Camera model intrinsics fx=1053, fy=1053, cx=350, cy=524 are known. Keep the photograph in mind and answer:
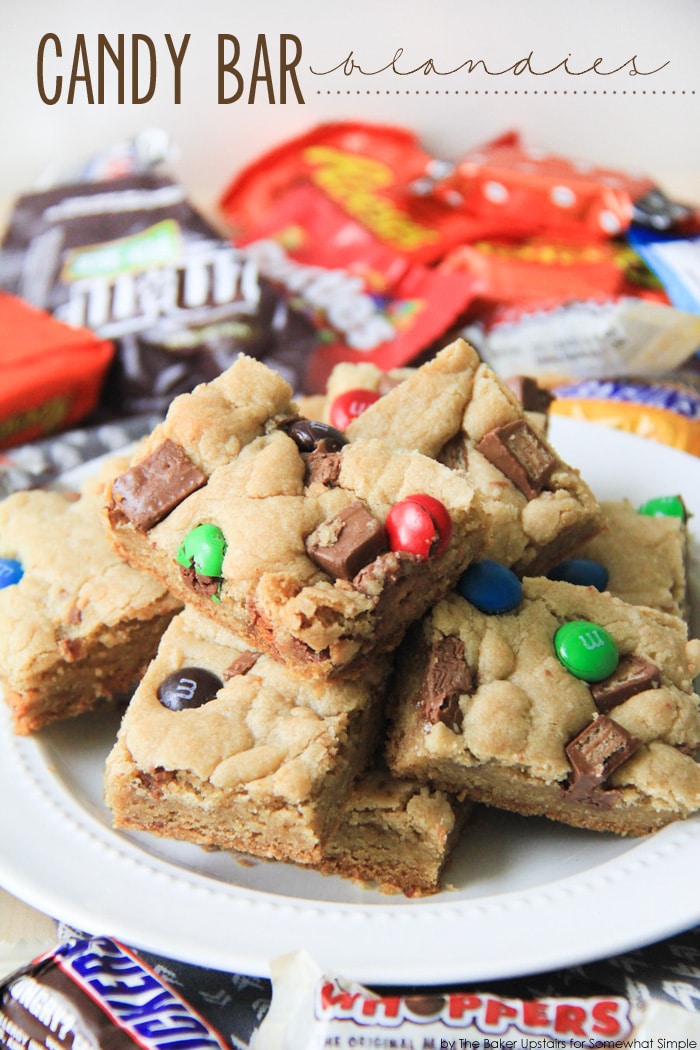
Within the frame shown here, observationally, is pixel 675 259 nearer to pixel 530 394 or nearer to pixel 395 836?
pixel 530 394

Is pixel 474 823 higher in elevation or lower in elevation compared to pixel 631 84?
lower

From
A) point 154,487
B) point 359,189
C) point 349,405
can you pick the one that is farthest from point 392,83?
point 154,487

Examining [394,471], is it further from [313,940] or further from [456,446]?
[313,940]

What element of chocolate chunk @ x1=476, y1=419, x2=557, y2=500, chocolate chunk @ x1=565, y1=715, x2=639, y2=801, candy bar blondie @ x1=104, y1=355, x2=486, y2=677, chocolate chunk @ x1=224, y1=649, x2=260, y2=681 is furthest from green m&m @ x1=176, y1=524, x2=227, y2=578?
chocolate chunk @ x1=565, y1=715, x2=639, y2=801

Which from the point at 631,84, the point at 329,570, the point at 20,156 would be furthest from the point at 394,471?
the point at 20,156

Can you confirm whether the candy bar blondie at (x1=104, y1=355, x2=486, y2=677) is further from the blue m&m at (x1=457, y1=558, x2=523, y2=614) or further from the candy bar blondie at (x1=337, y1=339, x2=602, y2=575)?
the candy bar blondie at (x1=337, y1=339, x2=602, y2=575)
